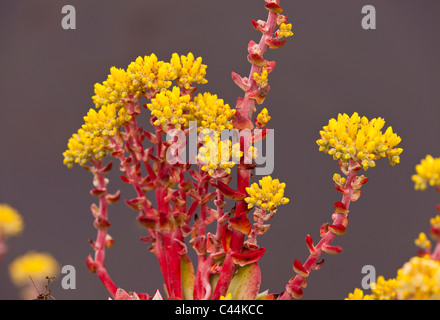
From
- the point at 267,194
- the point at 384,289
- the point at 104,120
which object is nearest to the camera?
the point at 384,289

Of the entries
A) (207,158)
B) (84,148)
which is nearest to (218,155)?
(207,158)

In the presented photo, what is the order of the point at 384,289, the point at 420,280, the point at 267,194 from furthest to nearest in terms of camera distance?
the point at 267,194
the point at 384,289
the point at 420,280

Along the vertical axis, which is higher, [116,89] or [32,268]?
[116,89]

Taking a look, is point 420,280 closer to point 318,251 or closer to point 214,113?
point 318,251

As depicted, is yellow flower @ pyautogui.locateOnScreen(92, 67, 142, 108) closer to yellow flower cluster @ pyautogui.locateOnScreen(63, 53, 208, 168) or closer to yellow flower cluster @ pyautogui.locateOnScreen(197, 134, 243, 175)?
yellow flower cluster @ pyautogui.locateOnScreen(63, 53, 208, 168)

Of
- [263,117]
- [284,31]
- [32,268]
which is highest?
[284,31]
